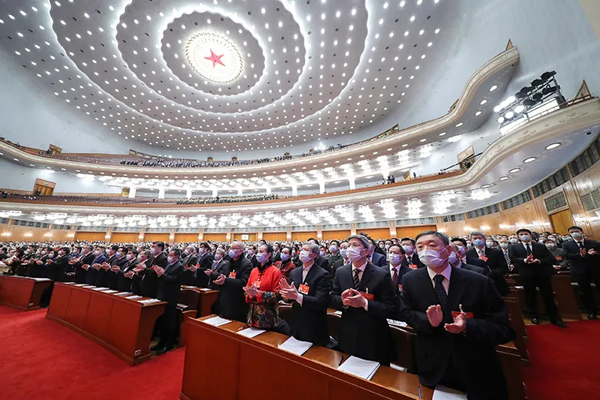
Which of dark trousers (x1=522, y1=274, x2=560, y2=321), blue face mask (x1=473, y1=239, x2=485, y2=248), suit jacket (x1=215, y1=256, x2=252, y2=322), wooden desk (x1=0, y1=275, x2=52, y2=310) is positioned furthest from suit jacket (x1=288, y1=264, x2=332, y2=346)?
wooden desk (x1=0, y1=275, x2=52, y2=310)

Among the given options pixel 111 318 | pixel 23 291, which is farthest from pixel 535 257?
pixel 23 291

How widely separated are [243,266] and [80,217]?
75.5ft

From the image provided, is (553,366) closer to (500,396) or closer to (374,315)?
(500,396)

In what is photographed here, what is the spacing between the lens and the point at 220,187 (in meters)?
24.2

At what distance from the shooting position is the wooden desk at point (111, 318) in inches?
116

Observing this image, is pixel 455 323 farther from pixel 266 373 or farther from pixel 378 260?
pixel 378 260

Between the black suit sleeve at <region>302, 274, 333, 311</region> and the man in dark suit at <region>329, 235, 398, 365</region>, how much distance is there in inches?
2.7

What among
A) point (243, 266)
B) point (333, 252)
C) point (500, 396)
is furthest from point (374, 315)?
point (333, 252)

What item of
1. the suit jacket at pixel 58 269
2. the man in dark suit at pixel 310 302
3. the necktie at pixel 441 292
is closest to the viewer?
the necktie at pixel 441 292

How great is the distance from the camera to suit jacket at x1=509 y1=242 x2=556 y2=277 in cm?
386

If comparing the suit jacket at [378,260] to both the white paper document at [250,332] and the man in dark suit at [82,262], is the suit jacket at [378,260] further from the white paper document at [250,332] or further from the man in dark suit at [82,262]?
the man in dark suit at [82,262]

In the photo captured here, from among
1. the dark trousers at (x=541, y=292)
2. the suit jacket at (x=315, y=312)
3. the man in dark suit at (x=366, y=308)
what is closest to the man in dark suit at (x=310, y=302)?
the suit jacket at (x=315, y=312)

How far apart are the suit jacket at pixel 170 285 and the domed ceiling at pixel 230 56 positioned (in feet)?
50.1

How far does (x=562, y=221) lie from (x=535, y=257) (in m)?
6.71
